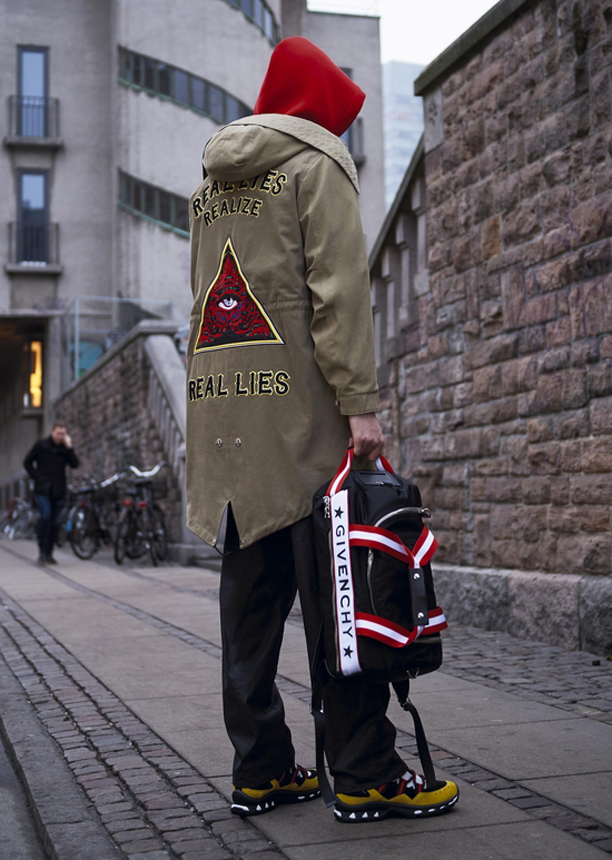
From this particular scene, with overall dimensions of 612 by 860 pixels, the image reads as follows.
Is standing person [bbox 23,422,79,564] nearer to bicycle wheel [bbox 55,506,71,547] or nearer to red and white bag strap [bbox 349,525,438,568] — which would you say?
bicycle wheel [bbox 55,506,71,547]

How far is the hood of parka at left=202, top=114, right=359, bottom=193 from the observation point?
9.58ft

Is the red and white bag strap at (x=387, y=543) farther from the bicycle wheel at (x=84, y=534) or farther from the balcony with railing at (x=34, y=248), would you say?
the balcony with railing at (x=34, y=248)

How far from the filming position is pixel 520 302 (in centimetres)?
624

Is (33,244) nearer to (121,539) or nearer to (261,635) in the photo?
(121,539)

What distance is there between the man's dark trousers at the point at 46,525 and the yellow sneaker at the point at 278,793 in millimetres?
11069

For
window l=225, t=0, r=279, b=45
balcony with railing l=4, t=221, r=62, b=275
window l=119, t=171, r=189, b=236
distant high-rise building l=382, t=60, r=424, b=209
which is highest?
distant high-rise building l=382, t=60, r=424, b=209

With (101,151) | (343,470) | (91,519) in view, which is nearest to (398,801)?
(343,470)

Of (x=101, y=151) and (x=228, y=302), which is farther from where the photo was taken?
(x=101, y=151)

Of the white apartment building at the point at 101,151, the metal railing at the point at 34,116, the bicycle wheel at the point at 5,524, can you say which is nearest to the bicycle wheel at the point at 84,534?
the bicycle wheel at the point at 5,524

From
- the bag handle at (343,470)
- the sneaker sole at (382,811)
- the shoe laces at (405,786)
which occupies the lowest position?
the sneaker sole at (382,811)

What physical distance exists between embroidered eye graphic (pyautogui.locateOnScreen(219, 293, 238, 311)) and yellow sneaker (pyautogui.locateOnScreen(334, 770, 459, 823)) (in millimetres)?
1341

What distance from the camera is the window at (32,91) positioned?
91.1 ft

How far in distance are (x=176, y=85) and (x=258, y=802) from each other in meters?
25.6

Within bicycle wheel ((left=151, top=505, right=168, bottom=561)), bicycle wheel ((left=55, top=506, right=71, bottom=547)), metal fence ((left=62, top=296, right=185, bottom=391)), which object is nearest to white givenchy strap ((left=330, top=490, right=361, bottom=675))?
bicycle wheel ((left=151, top=505, right=168, bottom=561))
